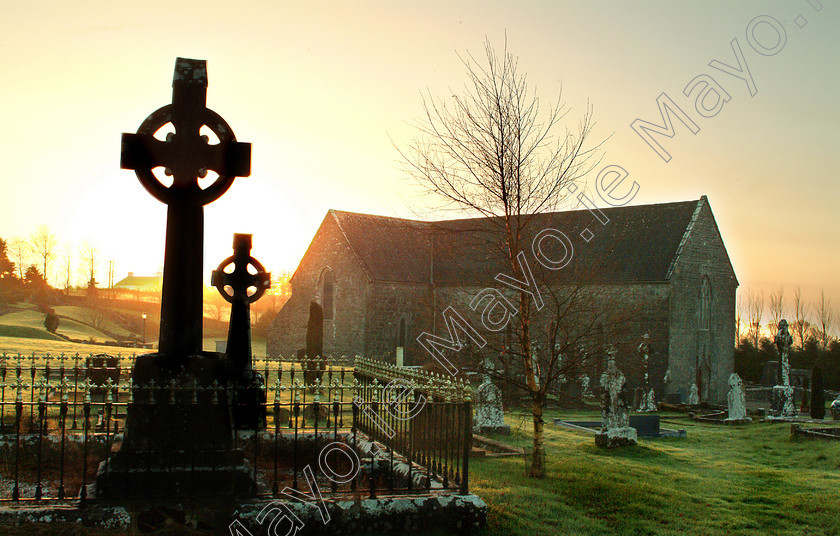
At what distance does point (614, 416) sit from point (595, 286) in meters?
15.6

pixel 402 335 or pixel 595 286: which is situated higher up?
pixel 595 286

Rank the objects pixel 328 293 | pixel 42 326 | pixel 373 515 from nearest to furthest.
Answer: pixel 373 515, pixel 328 293, pixel 42 326

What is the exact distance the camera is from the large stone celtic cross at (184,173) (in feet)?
22.4

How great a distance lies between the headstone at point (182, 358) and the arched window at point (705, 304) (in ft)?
96.3

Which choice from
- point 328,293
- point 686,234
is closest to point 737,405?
point 686,234

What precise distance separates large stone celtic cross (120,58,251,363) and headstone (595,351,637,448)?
9.41 meters

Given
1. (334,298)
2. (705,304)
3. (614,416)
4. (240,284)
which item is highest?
(705,304)

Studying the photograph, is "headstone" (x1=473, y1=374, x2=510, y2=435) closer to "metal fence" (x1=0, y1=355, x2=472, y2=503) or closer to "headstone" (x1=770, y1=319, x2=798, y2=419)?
"metal fence" (x1=0, y1=355, x2=472, y2=503)

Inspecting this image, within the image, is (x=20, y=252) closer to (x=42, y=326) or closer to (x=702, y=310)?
(x=42, y=326)

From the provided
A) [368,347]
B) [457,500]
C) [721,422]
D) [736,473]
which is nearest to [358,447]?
[457,500]

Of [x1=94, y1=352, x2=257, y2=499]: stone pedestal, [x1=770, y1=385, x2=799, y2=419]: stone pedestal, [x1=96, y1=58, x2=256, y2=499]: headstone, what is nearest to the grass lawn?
[x1=94, y1=352, x2=257, y2=499]: stone pedestal

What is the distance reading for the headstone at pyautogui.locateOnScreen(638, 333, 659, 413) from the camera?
26953 millimetres

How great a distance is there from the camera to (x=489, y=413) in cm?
1555

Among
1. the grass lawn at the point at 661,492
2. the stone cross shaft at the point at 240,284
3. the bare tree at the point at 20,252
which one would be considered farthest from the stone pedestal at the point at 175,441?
the bare tree at the point at 20,252
